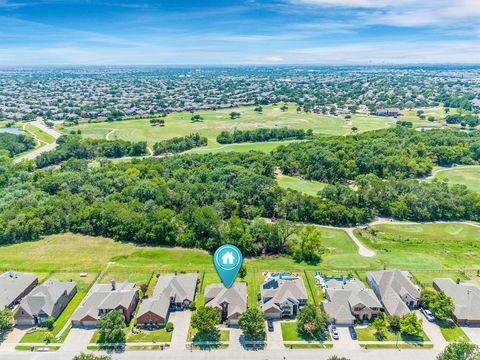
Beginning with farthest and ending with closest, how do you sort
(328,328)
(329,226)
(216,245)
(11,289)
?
(329,226) → (216,245) → (11,289) → (328,328)

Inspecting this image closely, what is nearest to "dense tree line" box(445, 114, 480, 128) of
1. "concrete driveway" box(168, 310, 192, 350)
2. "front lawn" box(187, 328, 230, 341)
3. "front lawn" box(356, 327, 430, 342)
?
"front lawn" box(356, 327, 430, 342)

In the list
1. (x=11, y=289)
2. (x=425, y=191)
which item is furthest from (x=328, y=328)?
(x=425, y=191)

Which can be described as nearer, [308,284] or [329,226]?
[308,284]

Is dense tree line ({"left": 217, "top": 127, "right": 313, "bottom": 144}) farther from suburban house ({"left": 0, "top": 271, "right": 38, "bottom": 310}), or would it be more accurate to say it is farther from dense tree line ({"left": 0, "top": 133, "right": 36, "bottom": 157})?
suburban house ({"left": 0, "top": 271, "right": 38, "bottom": 310})

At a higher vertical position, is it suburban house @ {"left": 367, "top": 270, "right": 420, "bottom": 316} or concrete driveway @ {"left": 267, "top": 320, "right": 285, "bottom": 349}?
suburban house @ {"left": 367, "top": 270, "right": 420, "bottom": 316}

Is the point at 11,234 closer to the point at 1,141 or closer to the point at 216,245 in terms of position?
the point at 216,245

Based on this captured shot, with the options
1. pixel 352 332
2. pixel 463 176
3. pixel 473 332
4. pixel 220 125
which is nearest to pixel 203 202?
pixel 352 332

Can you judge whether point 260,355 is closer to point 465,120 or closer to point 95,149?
point 95,149

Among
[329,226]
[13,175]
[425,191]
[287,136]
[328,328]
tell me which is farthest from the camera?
[287,136]
